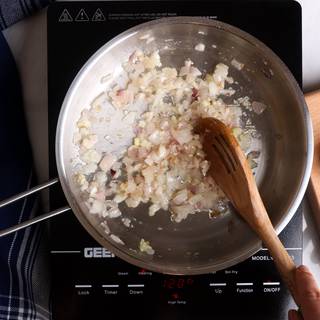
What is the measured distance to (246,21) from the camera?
850 mm

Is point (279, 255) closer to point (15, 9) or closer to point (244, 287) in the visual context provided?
point (244, 287)

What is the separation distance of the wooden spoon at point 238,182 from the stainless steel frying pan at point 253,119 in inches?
1.7

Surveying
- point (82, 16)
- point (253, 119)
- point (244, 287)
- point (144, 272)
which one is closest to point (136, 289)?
point (144, 272)

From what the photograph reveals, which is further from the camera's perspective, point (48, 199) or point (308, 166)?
point (48, 199)

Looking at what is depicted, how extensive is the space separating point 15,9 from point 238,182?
1.40 ft

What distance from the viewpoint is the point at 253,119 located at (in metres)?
0.87

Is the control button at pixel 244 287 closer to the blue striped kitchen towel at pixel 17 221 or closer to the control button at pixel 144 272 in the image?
the control button at pixel 144 272

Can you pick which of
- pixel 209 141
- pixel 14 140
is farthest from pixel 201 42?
pixel 14 140

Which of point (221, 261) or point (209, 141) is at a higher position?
point (209, 141)

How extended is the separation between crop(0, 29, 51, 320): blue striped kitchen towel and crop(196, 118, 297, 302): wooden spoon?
0.28 metres

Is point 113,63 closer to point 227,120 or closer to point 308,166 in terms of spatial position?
point 227,120

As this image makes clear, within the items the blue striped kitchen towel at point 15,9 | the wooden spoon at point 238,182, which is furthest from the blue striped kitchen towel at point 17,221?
the wooden spoon at point 238,182

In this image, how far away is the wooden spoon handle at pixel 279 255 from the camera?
69 centimetres

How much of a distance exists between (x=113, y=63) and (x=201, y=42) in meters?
0.14
